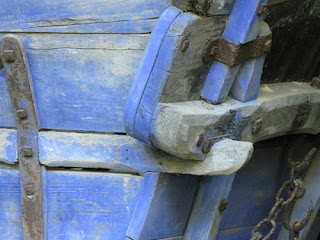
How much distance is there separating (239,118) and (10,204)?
2.66ft

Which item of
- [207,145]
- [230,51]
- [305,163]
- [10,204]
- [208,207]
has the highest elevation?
[230,51]

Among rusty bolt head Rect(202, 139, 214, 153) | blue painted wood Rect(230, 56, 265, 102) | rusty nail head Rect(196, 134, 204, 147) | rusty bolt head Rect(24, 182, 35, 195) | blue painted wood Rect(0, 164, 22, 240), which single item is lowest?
blue painted wood Rect(0, 164, 22, 240)

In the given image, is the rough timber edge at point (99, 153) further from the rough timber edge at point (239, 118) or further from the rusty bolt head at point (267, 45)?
the rusty bolt head at point (267, 45)

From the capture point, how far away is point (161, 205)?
2.58 meters

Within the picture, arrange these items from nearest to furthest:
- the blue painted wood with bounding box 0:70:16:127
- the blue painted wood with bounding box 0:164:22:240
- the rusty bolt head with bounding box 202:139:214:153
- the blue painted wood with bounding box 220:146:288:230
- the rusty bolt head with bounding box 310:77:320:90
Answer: the rusty bolt head with bounding box 202:139:214:153, the blue painted wood with bounding box 0:70:16:127, the blue painted wood with bounding box 0:164:22:240, the rusty bolt head with bounding box 310:77:320:90, the blue painted wood with bounding box 220:146:288:230

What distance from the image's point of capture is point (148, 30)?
2406 mm

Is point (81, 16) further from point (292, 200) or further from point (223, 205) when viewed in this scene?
point (292, 200)

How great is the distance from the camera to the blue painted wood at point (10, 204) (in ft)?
8.66

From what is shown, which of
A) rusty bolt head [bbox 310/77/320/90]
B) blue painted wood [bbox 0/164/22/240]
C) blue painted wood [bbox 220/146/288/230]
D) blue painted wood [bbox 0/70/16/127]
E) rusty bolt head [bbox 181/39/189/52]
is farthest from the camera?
blue painted wood [bbox 220/146/288/230]

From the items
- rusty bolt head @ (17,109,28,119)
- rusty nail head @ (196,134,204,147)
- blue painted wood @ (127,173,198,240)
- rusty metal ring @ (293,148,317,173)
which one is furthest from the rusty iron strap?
rusty metal ring @ (293,148,317,173)

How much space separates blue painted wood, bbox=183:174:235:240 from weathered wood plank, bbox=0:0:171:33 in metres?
0.58

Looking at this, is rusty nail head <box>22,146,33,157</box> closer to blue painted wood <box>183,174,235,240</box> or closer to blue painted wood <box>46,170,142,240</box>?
blue painted wood <box>46,170,142,240</box>

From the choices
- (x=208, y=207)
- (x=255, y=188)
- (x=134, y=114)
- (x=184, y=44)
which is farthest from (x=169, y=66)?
(x=255, y=188)

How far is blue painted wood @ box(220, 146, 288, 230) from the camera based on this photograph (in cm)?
291
